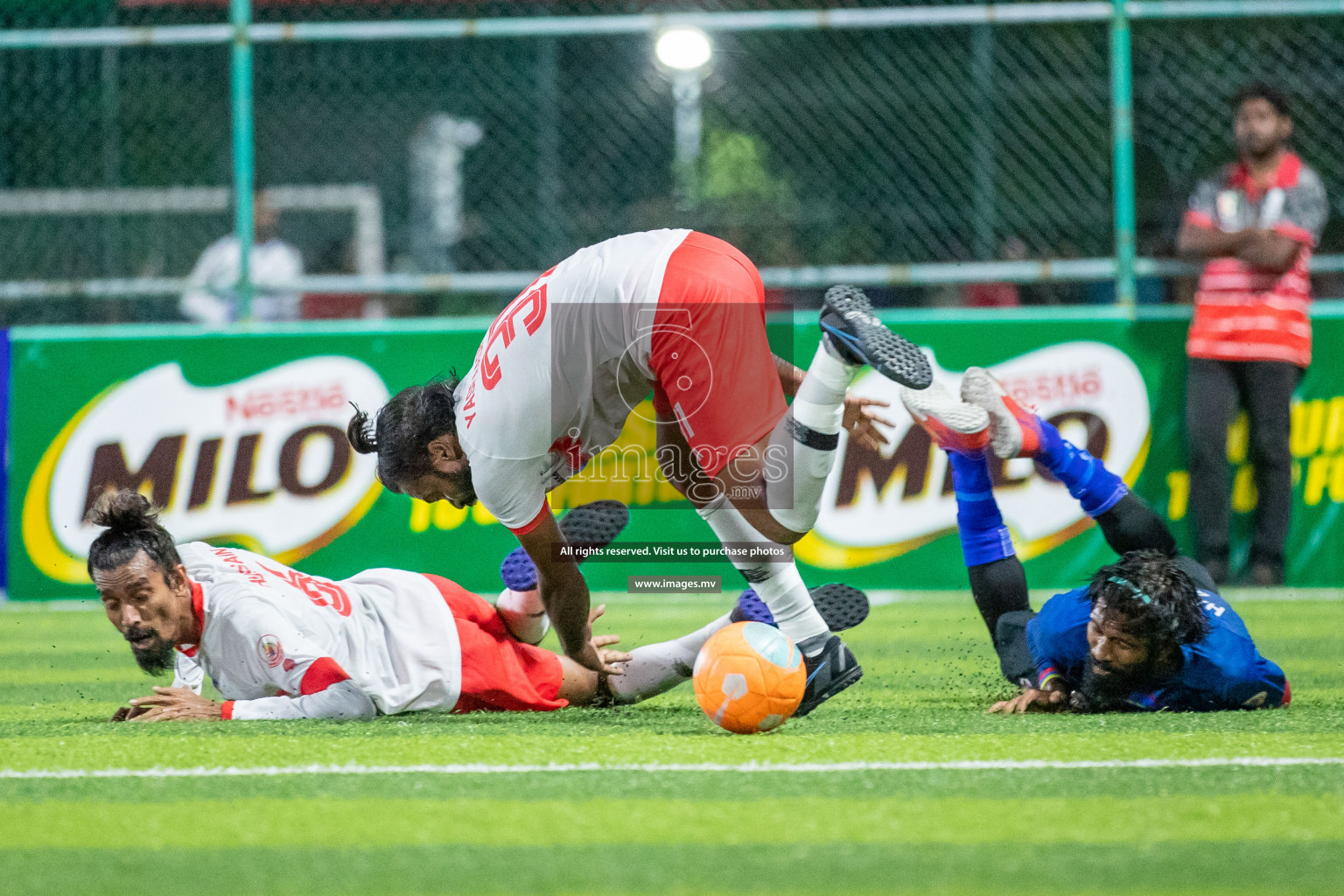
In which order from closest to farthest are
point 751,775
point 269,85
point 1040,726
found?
1. point 751,775
2. point 1040,726
3. point 269,85

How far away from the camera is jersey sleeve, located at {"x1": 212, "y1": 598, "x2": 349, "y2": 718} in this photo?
4.13 metres

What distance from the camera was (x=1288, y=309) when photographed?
747 cm

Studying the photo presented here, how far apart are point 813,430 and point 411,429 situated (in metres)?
1.18

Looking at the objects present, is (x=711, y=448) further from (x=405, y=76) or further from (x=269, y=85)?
(x=405, y=76)

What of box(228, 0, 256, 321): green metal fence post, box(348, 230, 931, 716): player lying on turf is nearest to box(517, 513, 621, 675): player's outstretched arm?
box(348, 230, 931, 716): player lying on turf

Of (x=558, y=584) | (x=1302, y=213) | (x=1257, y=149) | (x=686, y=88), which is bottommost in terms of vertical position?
(x=558, y=584)

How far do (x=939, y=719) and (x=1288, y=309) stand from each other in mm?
4209

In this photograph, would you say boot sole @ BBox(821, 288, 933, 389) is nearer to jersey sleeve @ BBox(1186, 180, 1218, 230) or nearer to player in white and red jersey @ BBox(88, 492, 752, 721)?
player in white and red jersey @ BBox(88, 492, 752, 721)

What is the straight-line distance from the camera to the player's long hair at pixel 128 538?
4238 millimetres

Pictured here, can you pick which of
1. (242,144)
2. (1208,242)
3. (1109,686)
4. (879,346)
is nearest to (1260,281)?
(1208,242)

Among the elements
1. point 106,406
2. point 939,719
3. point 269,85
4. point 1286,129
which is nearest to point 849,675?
point 939,719

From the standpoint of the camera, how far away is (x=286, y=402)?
7.89 metres

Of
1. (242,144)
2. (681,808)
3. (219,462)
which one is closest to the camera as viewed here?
(681,808)

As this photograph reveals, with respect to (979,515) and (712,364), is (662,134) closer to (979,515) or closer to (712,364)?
(979,515)
